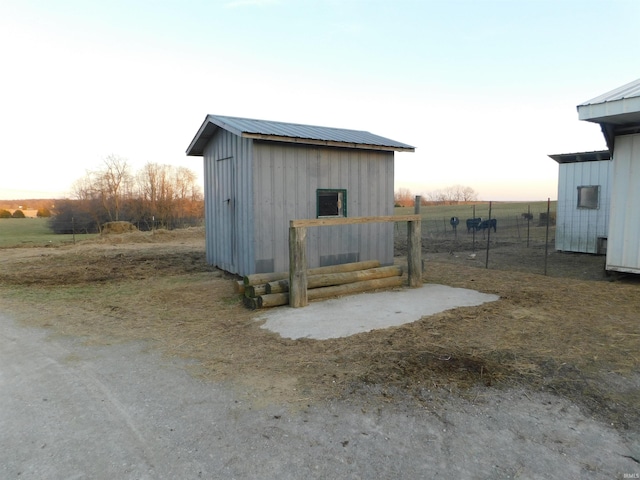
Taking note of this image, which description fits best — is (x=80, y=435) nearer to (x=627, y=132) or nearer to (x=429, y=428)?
(x=429, y=428)

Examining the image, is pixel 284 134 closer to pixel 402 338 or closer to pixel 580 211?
pixel 402 338

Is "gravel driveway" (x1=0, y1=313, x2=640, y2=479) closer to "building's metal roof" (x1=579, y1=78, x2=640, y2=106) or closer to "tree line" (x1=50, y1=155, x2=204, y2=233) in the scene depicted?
"building's metal roof" (x1=579, y1=78, x2=640, y2=106)

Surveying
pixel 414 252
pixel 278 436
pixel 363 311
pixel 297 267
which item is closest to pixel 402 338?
pixel 363 311

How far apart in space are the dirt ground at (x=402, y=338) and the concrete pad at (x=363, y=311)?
277 mm

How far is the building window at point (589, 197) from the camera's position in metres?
14.3

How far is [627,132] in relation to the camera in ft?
28.6

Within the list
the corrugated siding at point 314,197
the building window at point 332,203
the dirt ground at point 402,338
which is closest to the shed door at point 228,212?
the dirt ground at point 402,338

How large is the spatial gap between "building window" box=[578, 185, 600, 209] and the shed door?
12393 millimetres

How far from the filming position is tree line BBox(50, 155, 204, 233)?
3130 cm

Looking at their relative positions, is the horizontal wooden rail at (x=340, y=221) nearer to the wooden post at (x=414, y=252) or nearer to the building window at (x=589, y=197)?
the wooden post at (x=414, y=252)

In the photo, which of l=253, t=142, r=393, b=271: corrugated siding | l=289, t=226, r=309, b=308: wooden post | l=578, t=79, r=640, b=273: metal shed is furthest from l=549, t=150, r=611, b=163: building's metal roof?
l=289, t=226, r=309, b=308: wooden post

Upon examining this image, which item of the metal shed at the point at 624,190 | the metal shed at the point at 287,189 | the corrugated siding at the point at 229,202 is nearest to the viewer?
the metal shed at the point at 624,190

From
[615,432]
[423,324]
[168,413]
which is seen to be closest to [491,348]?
[423,324]

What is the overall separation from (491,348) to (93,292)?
782cm
